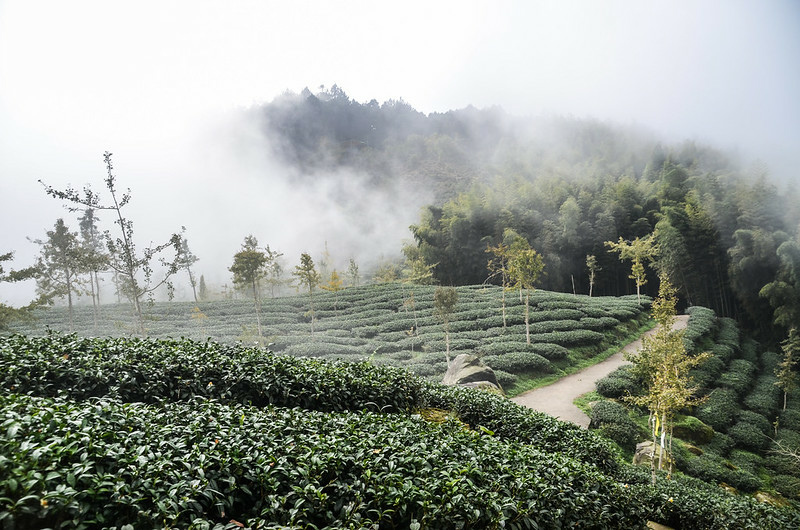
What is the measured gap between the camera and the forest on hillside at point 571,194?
13.4 m

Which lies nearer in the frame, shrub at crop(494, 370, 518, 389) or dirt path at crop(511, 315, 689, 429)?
dirt path at crop(511, 315, 689, 429)

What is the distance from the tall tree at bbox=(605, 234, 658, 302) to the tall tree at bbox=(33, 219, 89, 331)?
19021 mm

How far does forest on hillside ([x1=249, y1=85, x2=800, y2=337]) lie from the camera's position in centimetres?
1345

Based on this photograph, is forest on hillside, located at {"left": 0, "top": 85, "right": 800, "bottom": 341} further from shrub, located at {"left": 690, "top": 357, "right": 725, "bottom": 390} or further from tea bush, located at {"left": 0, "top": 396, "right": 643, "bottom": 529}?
tea bush, located at {"left": 0, "top": 396, "right": 643, "bottom": 529}

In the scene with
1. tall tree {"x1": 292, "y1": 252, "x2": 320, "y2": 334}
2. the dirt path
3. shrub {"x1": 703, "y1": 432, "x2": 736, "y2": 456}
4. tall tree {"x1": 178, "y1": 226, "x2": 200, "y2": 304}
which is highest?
tall tree {"x1": 178, "y1": 226, "x2": 200, "y2": 304}

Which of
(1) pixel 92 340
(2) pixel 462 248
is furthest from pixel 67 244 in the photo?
(2) pixel 462 248

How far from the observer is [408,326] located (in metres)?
14.6

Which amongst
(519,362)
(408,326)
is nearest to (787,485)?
(519,362)

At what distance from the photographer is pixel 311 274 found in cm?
1489

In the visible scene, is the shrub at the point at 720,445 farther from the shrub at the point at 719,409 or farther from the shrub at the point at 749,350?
the shrub at the point at 749,350

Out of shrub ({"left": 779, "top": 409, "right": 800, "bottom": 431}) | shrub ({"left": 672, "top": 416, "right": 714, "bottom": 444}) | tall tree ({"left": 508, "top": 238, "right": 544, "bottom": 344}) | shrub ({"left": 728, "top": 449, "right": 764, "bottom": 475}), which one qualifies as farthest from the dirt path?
shrub ({"left": 779, "top": 409, "right": 800, "bottom": 431})

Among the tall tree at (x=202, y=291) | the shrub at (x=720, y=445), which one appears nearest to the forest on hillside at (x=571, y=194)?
the shrub at (x=720, y=445)

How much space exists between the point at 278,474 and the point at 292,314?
13512 millimetres

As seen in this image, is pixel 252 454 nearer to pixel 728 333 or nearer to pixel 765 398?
pixel 765 398
